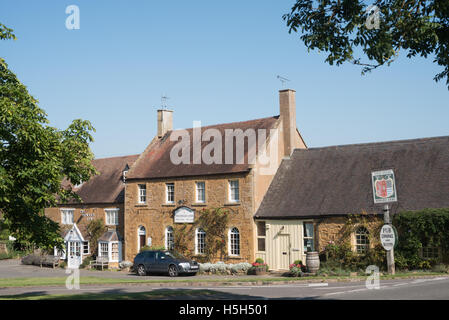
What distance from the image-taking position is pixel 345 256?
30.5m

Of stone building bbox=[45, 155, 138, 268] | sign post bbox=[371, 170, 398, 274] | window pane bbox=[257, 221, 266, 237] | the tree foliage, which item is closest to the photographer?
sign post bbox=[371, 170, 398, 274]

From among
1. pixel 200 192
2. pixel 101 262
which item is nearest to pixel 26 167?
pixel 200 192

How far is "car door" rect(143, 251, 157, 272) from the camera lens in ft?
114

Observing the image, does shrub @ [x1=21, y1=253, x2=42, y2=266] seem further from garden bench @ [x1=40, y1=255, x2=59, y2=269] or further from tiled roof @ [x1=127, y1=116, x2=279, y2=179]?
tiled roof @ [x1=127, y1=116, x2=279, y2=179]

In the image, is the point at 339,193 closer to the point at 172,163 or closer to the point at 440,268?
the point at 440,268

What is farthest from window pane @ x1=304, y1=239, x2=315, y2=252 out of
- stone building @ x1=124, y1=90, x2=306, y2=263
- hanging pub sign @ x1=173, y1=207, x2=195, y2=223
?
hanging pub sign @ x1=173, y1=207, x2=195, y2=223

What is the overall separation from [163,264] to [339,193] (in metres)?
11.5

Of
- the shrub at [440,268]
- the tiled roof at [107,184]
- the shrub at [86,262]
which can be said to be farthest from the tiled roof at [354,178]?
the shrub at [86,262]

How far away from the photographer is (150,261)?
34812 mm

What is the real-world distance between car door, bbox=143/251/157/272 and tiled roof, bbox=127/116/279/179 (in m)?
6.23

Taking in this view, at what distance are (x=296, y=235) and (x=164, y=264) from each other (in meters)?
8.27

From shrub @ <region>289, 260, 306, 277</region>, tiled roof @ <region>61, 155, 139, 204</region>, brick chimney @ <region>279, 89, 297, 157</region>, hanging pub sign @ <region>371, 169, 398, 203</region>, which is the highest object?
brick chimney @ <region>279, 89, 297, 157</region>

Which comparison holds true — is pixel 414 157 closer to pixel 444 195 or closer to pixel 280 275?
pixel 444 195
